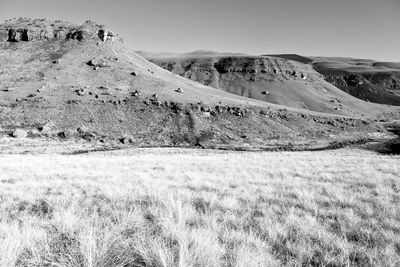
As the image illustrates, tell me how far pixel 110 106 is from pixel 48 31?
130ft

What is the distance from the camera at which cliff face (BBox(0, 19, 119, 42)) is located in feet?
247

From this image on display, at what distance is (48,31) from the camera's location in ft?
254

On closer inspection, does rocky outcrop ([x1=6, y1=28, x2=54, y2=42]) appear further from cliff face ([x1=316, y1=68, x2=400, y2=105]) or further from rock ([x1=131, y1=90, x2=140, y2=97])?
cliff face ([x1=316, y1=68, x2=400, y2=105])

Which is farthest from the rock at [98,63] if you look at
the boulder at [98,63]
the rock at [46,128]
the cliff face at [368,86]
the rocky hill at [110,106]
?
the cliff face at [368,86]

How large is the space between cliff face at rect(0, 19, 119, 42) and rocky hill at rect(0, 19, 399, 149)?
238 mm

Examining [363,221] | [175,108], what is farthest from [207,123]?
[363,221]

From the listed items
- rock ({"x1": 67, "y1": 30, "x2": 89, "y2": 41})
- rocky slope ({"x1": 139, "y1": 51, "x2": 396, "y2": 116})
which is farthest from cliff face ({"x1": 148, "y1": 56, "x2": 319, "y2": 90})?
rock ({"x1": 67, "y1": 30, "x2": 89, "y2": 41})

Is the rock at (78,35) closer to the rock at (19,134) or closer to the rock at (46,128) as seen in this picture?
the rock at (46,128)

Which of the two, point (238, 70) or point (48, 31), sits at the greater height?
point (48, 31)

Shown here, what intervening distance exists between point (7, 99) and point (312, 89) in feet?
355

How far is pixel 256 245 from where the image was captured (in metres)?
3.72

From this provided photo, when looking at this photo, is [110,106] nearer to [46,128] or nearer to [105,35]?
[46,128]

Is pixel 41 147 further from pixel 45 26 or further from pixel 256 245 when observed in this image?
pixel 45 26

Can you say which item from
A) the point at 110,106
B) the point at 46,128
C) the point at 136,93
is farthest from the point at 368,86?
the point at 46,128
